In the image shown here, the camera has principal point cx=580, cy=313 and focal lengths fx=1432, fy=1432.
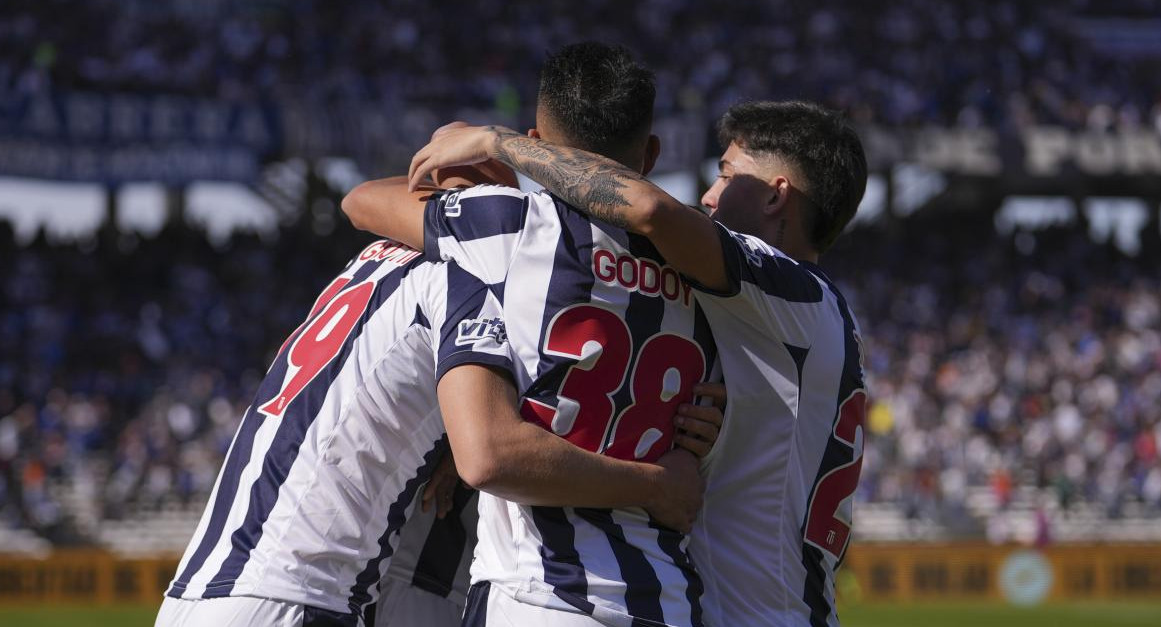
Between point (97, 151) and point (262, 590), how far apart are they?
21.3 metres

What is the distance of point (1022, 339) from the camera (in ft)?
81.4

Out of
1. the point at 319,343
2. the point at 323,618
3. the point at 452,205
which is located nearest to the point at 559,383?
the point at 452,205

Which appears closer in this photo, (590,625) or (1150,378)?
(590,625)

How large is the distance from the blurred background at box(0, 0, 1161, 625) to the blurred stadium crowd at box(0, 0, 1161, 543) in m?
0.06

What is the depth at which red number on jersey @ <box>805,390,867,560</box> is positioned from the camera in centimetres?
343

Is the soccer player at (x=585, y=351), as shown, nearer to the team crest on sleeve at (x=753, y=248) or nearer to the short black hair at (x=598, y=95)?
the short black hair at (x=598, y=95)

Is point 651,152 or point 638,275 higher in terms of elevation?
point 651,152

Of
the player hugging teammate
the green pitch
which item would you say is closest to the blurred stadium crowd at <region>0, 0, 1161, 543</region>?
the green pitch

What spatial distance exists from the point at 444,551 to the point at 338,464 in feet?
2.01

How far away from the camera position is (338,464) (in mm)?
3262

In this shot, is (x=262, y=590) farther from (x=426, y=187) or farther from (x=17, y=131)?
(x=17, y=131)

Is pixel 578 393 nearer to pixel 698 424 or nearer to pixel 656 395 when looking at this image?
pixel 656 395

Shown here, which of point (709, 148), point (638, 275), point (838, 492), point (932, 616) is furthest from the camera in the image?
point (709, 148)

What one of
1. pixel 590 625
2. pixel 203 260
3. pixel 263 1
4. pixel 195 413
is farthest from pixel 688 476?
pixel 263 1
